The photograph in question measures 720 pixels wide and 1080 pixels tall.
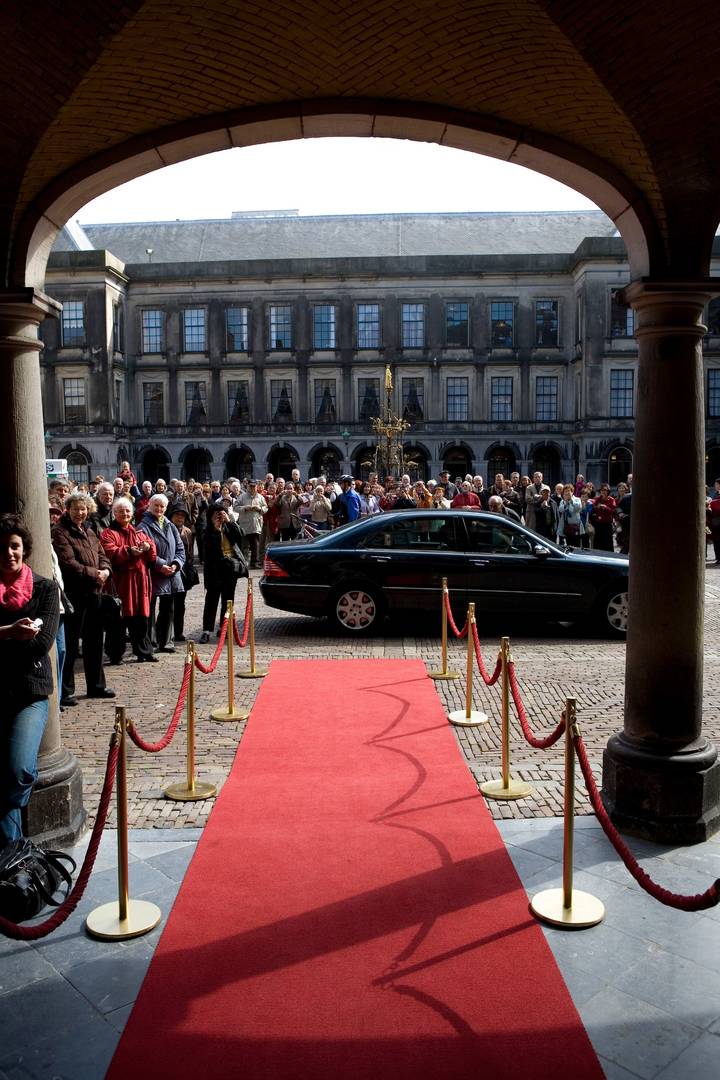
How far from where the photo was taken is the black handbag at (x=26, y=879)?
4.43 m

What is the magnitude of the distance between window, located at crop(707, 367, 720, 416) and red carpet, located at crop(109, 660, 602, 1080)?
4380 centimetres

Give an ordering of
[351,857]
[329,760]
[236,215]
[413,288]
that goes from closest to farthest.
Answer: [351,857], [329,760], [413,288], [236,215]

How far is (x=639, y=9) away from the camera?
4387 millimetres

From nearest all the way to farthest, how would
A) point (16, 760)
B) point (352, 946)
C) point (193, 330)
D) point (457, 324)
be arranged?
point (352, 946) → point (16, 760) → point (457, 324) → point (193, 330)

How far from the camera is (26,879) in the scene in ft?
14.7

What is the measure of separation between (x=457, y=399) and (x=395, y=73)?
4404cm

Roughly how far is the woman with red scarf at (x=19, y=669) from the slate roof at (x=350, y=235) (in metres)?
48.7

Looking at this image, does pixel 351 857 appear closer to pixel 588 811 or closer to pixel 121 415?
pixel 588 811

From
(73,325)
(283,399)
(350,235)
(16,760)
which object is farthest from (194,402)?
(16,760)

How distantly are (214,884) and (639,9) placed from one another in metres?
4.96

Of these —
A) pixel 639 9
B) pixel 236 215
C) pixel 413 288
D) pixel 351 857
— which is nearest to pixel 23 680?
pixel 351 857

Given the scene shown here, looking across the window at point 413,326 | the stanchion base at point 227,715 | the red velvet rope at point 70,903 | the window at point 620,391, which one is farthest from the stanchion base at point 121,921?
the window at point 413,326

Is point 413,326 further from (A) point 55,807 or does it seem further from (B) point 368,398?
(A) point 55,807

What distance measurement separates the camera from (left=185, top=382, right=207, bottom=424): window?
49.5m
